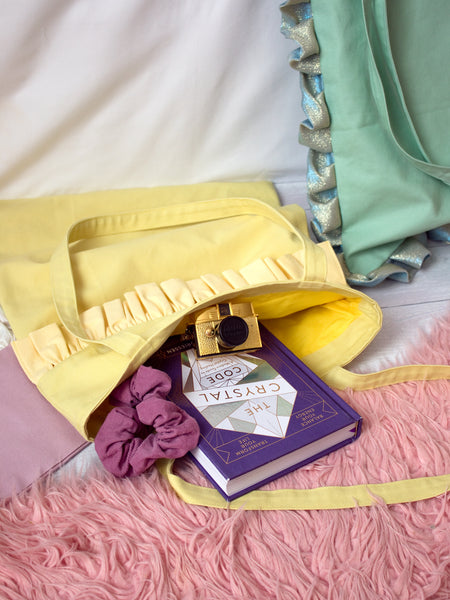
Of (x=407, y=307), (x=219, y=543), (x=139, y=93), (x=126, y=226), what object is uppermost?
(x=139, y=93)

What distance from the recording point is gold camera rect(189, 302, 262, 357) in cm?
65

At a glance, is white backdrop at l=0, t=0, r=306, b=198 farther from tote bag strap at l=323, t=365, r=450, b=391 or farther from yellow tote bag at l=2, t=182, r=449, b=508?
tote bag strap at l=323, t=365, r=450, b=391

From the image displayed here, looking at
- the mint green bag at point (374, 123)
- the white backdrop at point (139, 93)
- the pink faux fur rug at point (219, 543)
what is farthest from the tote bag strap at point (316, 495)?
the white backdrop at point (139, 93)

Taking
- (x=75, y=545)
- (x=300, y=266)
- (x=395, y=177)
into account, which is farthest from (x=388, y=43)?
(x=75, y=545)

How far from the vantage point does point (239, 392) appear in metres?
0.63

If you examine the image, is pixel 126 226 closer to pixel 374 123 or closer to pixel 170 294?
pixel 170 294

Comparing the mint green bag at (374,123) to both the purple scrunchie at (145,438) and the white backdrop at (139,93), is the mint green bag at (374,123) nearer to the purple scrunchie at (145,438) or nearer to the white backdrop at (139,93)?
the white backdrop at (139,93)

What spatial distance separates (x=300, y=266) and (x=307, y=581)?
404 mm

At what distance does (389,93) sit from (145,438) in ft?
1.97

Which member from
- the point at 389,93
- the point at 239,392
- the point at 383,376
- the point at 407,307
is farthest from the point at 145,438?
the point at 389,93

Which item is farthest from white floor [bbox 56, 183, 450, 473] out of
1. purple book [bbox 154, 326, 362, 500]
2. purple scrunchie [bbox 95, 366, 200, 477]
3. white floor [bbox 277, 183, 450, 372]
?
purple scrunchie [bbox 95, 366, 200, 477]

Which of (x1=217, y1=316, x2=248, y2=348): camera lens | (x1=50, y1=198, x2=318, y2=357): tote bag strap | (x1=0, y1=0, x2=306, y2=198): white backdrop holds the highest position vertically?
(x1=0, y1=0, x2=306, y2=198): white backdrop

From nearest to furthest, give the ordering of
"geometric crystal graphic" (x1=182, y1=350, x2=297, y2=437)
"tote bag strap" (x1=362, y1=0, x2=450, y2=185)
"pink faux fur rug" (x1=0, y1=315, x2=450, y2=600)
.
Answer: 1. "pink faux fur rug" (x1=0, y1=315, x2=450, y2=600)
2. "geometric crystal graphic" (x1=182, y1=350, x2=297, y2=437)
3. "tote bag strap" (x1=362, y1=0, x2=450, y2=185)

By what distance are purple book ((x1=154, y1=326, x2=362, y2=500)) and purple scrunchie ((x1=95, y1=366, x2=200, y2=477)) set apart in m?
0.03
